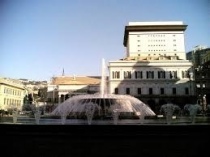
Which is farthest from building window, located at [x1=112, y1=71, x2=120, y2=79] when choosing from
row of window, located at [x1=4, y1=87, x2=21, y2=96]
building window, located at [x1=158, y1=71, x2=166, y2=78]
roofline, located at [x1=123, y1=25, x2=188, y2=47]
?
roofline, located at [x1=123, y1=25, x2=188, y2=47]

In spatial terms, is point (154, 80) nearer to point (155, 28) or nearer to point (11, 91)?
point (155, 28)

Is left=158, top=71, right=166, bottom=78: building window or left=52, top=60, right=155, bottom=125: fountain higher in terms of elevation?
left=158, top=71, right=166, bottom=78: building window

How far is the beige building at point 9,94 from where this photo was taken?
6473 cm

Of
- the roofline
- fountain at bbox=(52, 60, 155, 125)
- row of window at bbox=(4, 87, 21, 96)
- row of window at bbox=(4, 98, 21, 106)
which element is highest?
the roofline

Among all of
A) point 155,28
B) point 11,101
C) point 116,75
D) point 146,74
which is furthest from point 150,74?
point 11,101

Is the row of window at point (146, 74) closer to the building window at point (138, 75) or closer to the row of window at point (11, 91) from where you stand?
the building window at point (138, 75)

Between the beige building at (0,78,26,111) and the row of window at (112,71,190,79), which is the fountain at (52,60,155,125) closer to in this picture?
the row of window at (112,71,190,79)

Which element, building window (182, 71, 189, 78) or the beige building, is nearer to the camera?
building window (182, 71, 189, 78)

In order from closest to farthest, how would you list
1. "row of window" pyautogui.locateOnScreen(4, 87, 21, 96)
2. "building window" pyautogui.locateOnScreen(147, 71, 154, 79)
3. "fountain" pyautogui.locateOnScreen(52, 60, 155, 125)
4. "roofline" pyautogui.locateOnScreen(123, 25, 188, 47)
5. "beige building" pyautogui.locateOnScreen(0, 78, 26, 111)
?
"fountain" pyautogui.locateOnScreen(52, 60, 155, 125) < "building window" pyautogui.locateOnScreen(147, 71, 154, 79) < "beige building" pyautogui.locateOnScreen(0, 78, 26, 111) < "row of window" pyautogui.locateOnScreen(4, 87, 21, 96) < "roofline" pyautogui.locateOnScreen(123, 25, 188, 47)

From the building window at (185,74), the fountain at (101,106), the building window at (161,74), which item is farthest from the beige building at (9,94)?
the fountain at (101,106)

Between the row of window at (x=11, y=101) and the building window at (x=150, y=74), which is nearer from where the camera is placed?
the building window at (x=150, y=74)

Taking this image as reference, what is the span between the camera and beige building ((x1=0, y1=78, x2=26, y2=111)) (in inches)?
2548
